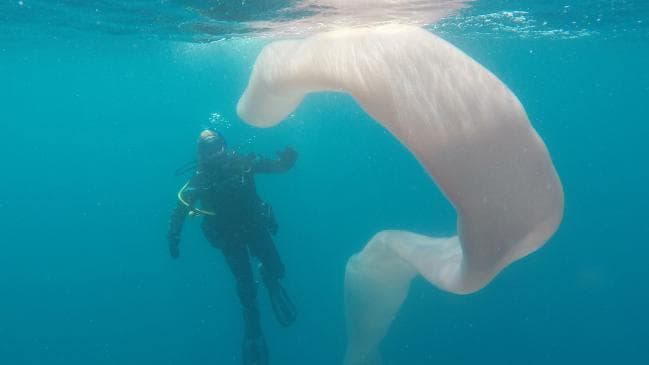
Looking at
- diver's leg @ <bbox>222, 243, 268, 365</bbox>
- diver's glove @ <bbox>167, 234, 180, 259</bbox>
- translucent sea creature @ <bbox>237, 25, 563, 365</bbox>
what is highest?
translucent sea creature @ <bbox>237, 25, 563, 365</bbox>

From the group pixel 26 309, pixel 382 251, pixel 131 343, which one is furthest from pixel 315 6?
pixel 26 309

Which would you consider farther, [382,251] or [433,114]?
[382,251]

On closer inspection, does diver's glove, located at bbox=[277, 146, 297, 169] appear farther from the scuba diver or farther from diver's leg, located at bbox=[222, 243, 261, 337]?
diver's leg, located at bbox=[222, 243, 261, 337]

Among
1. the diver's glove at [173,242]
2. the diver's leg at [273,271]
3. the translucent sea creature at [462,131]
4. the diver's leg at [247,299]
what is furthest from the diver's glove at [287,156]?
the translucent sea creature at [462,131]

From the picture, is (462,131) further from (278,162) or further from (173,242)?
(173,242)

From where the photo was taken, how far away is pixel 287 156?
7973mm

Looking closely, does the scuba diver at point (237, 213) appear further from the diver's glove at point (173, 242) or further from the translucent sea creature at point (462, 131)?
the translucent sea creature at point (462, 131)

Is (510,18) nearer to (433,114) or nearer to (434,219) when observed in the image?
(434,219)

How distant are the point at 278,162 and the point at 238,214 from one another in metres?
1.22

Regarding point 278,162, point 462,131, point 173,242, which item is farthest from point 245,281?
point 462,131

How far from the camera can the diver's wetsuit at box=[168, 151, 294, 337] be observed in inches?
313

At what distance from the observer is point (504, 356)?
1617 cm

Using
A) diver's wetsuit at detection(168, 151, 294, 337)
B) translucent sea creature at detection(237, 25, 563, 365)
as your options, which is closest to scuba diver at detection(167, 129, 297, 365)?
diver's wetsuit at detection(168, 151, 294, 337)

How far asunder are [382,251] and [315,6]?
6410mm
